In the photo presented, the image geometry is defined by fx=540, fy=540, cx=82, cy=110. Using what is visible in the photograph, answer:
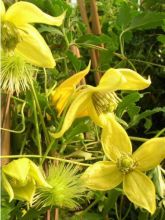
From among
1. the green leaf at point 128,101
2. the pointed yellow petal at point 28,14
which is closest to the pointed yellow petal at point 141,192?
the green leaf at point 128,101

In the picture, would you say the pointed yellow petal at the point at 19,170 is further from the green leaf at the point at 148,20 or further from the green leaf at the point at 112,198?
the green leaf at the point at 148,20

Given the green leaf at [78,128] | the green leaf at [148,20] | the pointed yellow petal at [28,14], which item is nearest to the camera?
the pointed yellow petal at [28,14]

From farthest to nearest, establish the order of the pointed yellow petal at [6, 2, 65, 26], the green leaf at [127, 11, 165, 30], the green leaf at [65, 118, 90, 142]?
the green leaf at [127, 11, 165, 30]
the green leaf at [65, 118, 90, 142]
the pointed yellow petal at [6, 2, 65, 26]

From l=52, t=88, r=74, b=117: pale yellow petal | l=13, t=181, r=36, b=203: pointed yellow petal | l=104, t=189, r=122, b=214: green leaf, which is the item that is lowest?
l=104, t=189, r=122, b=214: green leaf

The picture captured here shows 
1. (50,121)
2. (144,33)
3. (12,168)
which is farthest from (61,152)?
(144,33)

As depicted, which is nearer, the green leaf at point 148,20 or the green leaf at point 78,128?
the green leaf at point 78,128

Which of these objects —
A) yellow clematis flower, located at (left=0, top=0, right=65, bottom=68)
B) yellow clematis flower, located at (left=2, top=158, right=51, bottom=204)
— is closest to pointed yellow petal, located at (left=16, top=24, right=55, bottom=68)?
yellow clematis flower, located at (left=0, top=0, right=65, bottom=68)

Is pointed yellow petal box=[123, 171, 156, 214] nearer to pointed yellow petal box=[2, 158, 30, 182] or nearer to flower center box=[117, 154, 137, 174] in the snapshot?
flower center box=[117, 154, 137, 174]
